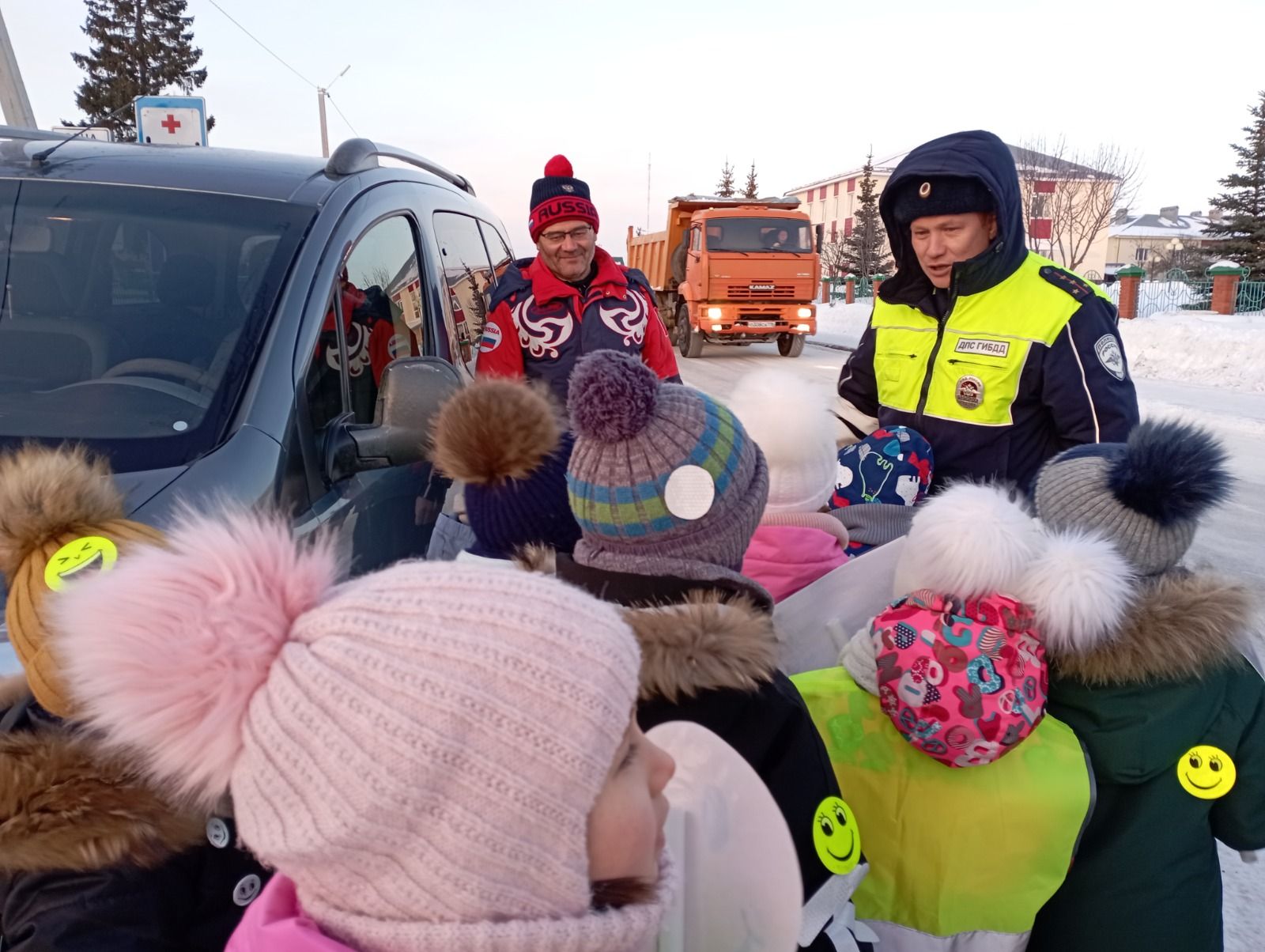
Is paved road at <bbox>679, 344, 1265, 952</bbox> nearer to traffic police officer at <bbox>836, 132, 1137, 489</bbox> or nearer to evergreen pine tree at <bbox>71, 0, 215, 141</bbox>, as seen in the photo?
traffic police officer at <bbox>836, 132, 1137, 489</bbox>

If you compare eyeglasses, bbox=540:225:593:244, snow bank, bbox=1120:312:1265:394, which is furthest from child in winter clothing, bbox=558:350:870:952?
snow bank, bbox=1120:312:1265:394

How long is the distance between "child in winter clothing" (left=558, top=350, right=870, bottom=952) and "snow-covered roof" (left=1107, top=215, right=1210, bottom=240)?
80.6 m

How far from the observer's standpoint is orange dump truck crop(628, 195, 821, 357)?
18.4 m

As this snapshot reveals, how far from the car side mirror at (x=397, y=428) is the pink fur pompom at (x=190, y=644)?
4.57ft

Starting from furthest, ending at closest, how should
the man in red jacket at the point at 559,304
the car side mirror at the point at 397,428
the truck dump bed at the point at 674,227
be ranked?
the truck dump bed at the point at 674,227 → the man in red jacket at the point at 559,304 → the car side mirror at the point at 397,428

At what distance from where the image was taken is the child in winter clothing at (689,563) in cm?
138

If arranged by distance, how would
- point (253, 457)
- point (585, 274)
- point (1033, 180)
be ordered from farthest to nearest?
1. point (1033, 180)
2. point (585, 274)
3. point (253, 457)

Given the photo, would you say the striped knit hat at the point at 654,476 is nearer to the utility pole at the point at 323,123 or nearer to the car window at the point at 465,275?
the car window at the point at 465,275

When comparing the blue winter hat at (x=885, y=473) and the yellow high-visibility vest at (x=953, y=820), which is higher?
the blue winter hat at (x=885, y=473)

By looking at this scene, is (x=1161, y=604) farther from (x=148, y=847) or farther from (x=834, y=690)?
(x=148, y=847)

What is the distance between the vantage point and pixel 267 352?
2371 mm

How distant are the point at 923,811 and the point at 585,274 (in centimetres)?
312

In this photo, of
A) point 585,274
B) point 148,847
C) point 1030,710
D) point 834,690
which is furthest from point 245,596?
point 585,274

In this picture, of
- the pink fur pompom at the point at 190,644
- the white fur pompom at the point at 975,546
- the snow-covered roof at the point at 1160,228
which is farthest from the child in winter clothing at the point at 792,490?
the snow-covered roof at the point at 1160,228
